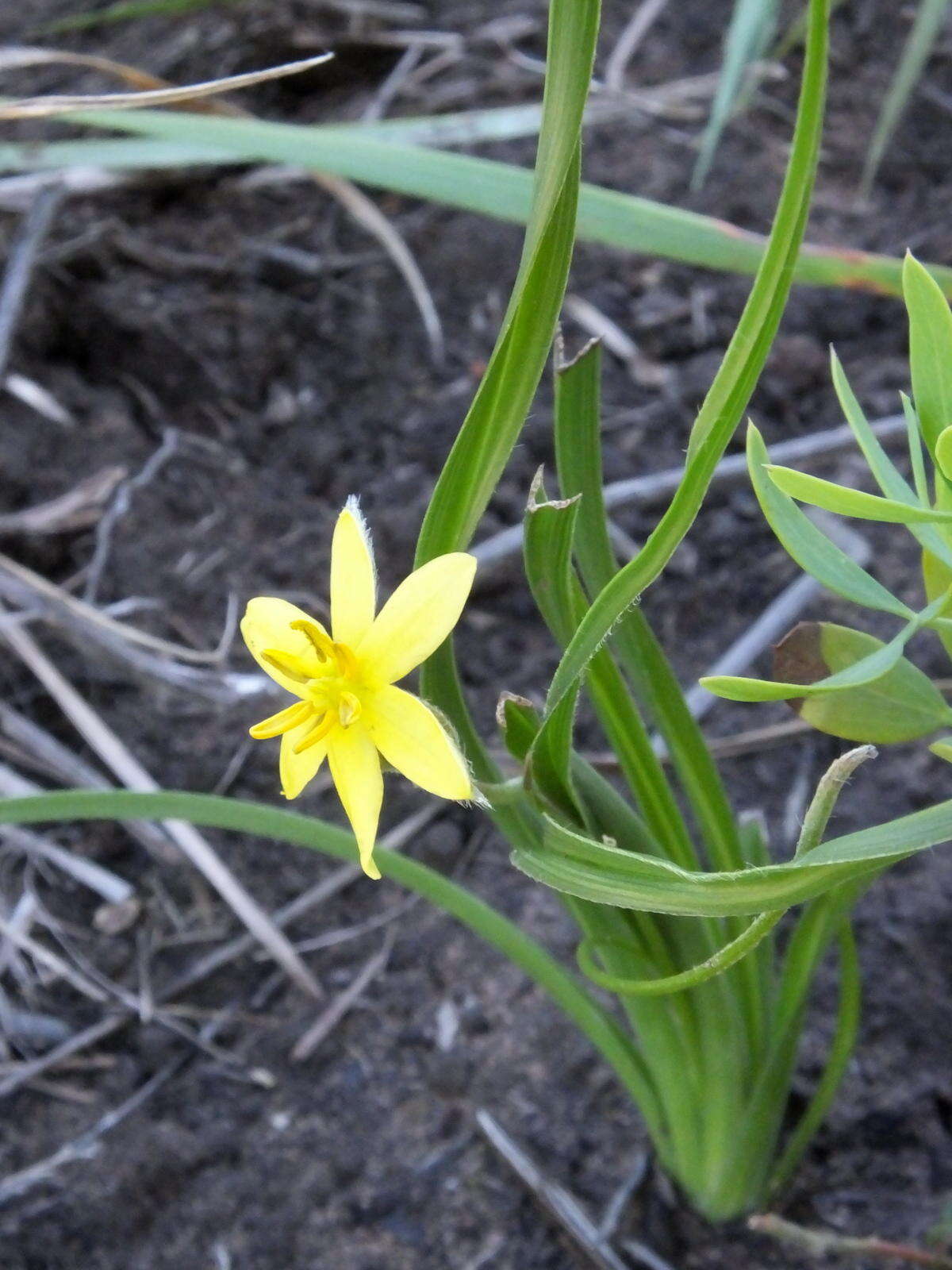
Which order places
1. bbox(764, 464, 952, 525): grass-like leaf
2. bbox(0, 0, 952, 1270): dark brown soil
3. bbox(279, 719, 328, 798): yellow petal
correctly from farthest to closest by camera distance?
bbox(0, 0, 952, 1270): dark brown soil
bbox(279, 719, 328, 798): yellow petal
bbox(764, 464, 952, 525): grass-like leaf

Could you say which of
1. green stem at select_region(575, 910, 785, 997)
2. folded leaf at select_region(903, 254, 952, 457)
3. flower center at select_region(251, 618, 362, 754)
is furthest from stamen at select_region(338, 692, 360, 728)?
folded leaf at select_region(903, 254, 952, 457)

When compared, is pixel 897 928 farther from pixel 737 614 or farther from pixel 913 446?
pixel 913 446

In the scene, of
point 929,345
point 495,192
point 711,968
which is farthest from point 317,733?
point 495,192

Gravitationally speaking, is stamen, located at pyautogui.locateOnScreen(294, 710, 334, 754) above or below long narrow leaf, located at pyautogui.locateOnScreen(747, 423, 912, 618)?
below

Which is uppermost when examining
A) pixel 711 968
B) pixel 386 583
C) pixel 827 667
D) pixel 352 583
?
pixel 352 583

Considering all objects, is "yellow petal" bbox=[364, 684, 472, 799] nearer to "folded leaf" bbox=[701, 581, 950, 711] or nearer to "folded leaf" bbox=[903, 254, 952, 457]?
"folded leaf" bbox=[701, 581, 950, 711]

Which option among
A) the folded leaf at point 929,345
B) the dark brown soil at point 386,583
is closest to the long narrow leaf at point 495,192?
the dark brown soil at point 386,583

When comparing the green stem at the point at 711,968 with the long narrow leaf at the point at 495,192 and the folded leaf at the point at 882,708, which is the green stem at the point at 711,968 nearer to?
the folded leaf at the point at 882,708

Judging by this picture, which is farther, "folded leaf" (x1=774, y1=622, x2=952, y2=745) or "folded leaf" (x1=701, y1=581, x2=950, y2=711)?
"folded leaf" (x1=774, y1=622, x2=952, y2=745)

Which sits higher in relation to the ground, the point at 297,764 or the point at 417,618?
the point at 417,618

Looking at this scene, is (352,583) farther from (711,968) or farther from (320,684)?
(711,968)
